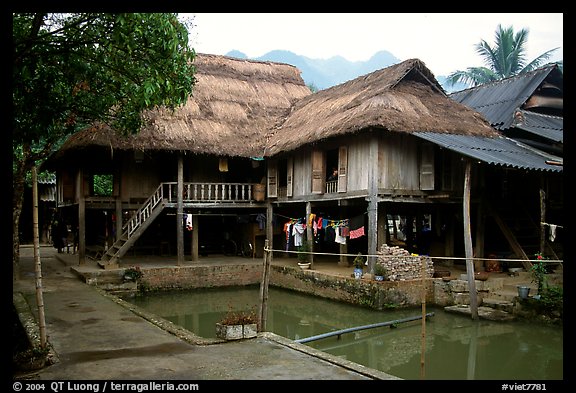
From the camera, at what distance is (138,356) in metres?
6.89

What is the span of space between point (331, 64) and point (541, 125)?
162931 mm

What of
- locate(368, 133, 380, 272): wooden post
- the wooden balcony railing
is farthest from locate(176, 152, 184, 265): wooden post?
locate(368, 133, 380, 272): wooden post

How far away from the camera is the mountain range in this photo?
5802 inches

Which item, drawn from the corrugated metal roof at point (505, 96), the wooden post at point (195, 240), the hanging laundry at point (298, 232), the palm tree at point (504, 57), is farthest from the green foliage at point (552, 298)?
the palm tree at point (504, 57)

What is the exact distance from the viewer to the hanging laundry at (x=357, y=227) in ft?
50.0

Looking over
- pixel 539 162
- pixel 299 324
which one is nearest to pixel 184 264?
pixel 299 324

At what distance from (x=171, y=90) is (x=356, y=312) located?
7.99 metres

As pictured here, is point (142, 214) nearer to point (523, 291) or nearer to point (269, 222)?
point (269, 222)

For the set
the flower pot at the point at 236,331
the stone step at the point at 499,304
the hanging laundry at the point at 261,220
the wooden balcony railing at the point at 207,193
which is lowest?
the stone step at the point at 499,304

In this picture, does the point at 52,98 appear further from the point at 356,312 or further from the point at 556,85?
the point at 556,85

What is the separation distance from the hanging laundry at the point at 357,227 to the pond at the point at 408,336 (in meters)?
2.17

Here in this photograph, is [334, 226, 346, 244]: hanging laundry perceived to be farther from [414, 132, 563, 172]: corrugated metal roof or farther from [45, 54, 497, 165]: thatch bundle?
[414, 132, 563, 172]: corrugated metal roof

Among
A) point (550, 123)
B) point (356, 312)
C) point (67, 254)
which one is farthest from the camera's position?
point (67, 254)

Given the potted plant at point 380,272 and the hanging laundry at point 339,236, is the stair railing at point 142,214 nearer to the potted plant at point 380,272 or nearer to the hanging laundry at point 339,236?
the hanging laundry at point 339,236
